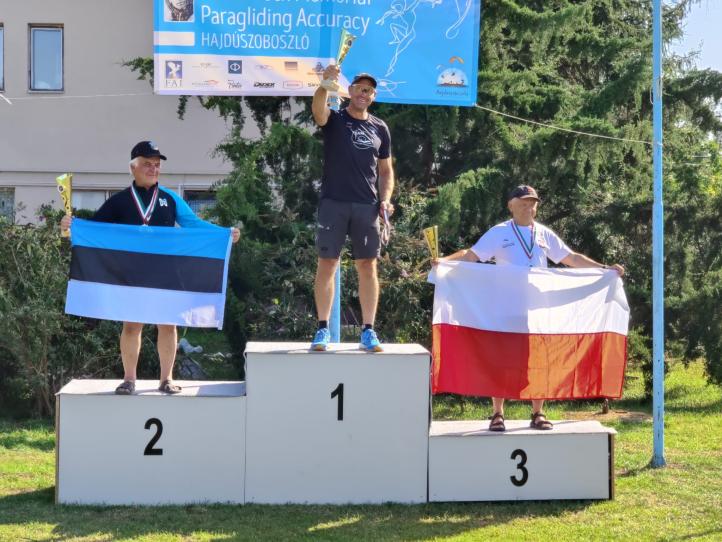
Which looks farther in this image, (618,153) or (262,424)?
(618,153)

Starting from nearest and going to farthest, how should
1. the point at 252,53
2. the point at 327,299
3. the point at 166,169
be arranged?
the point at 327,299 → the point at 252,53 → the point at 166,169

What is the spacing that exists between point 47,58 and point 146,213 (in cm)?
1081

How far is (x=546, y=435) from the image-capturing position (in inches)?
226

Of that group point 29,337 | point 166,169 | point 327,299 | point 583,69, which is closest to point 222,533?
point 327,299

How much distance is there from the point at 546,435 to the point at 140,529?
2501mm

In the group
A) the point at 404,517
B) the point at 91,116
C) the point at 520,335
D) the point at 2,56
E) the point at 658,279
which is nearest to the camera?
the point at 404,517

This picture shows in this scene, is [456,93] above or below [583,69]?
below

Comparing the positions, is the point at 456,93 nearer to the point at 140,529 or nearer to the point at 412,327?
the point at 412,327

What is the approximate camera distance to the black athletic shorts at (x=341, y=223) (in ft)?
19.0

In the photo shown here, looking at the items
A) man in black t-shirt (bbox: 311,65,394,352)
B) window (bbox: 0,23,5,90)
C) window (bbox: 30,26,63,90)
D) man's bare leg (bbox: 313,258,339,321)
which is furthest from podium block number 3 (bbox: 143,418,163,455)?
window (bbox: 0,23,5,90)

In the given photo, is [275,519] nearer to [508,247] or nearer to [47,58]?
[508,247]

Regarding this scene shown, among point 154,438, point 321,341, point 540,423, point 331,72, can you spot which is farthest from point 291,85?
point 540,423

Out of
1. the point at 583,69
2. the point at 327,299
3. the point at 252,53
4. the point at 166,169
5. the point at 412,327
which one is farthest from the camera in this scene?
the point at 166,169

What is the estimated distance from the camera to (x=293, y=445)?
18.4ft
